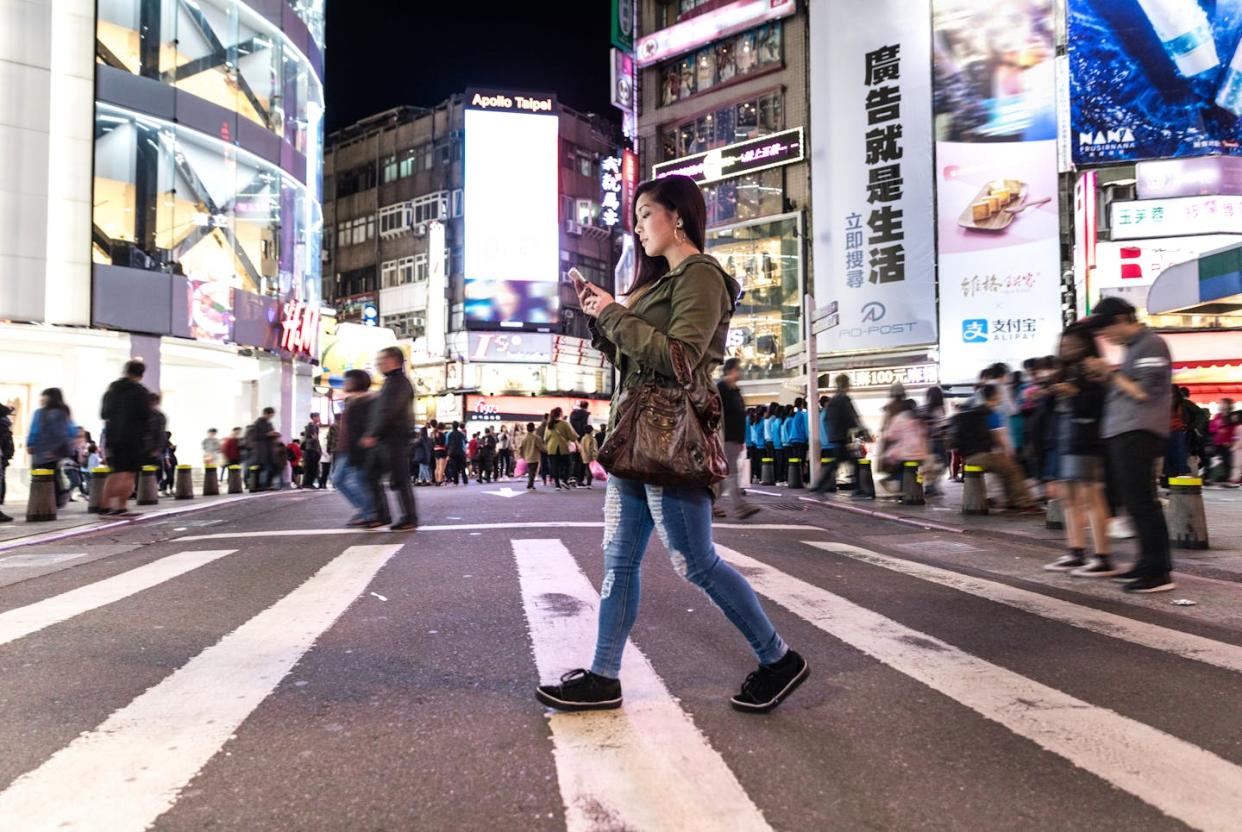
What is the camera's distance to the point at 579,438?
2100 centimetres

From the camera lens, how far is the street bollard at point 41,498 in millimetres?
11242

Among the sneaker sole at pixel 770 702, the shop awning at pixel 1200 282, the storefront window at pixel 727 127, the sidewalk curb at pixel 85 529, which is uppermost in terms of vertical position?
the storefront window at pixel 727 127

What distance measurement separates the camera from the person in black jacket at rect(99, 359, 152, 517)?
11156 millimetres

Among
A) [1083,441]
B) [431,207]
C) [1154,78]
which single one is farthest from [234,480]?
[431,207]

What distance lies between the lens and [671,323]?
310cm

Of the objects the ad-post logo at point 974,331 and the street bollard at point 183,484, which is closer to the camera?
the street bollard at point 183,484

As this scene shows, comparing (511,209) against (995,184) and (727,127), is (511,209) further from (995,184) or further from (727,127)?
(995,184)

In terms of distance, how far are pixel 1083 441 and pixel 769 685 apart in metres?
4.65

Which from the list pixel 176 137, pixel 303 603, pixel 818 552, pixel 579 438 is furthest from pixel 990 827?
pixel 176 137

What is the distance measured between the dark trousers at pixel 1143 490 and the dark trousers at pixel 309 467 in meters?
19.8

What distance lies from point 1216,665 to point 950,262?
1211 inches

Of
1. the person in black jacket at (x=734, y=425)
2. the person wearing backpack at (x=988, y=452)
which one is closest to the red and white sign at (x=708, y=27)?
the person wearing backpack at (x=988, y=452)

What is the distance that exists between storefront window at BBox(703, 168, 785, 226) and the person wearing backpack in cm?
2845

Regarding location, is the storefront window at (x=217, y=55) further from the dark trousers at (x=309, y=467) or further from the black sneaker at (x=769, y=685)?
the black sneaker at (x=769, y=685)
